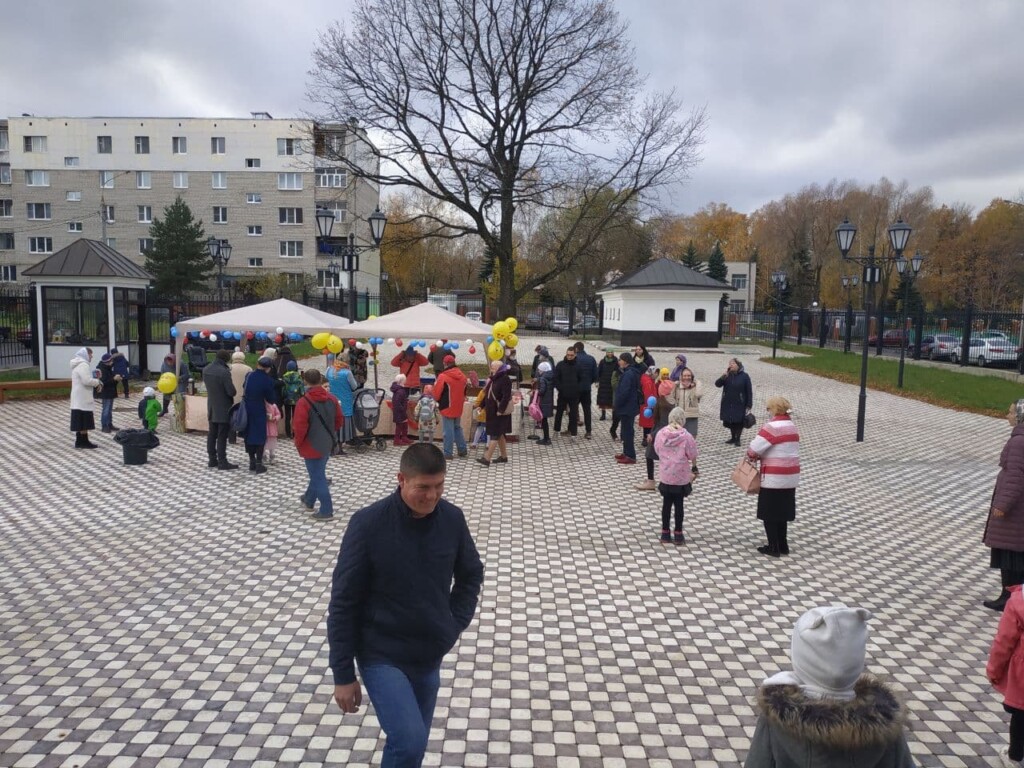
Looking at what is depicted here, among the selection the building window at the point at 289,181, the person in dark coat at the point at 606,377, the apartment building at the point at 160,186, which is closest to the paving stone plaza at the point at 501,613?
the person in dark coat at the point at 606,377

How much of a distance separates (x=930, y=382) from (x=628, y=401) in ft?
57.1

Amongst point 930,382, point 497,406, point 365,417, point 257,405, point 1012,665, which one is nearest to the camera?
point 1012,665

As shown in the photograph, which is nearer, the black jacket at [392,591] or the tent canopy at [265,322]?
the black jacket at [392,591]

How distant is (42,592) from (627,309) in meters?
37.9

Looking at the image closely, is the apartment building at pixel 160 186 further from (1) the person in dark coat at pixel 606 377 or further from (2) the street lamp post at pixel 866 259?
(2) the street lamp post at pixel 866 259

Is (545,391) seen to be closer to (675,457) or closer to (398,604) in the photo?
(675,457)

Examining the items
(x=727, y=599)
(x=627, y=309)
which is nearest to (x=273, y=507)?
(x=727, y=599)

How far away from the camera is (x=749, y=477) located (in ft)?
23.8

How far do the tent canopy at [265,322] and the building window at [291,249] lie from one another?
40.3 meters

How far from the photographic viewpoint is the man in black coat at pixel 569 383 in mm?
13320

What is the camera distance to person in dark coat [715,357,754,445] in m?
13.1

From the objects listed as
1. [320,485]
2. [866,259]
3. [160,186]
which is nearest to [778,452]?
[320,485]

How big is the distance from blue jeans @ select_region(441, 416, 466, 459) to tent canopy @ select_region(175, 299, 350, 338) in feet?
10.6

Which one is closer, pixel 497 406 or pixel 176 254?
pixel 497 406
